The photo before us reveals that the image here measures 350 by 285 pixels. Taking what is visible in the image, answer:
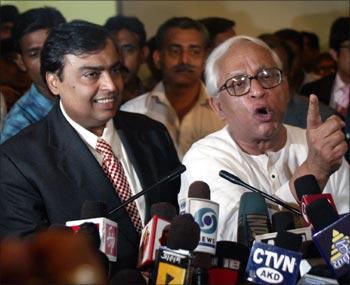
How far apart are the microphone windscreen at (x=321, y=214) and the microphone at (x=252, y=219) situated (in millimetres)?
223

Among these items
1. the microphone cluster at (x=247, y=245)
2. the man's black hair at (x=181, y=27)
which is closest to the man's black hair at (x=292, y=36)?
the man's black hair at (x=181, y=27)

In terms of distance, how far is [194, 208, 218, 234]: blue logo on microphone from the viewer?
6.39 ft

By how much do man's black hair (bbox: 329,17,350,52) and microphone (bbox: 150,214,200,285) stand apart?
3160 millimetres

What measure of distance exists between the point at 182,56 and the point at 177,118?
13.9 inches

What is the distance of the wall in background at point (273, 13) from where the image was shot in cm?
562

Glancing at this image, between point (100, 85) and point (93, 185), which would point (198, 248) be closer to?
point (93, 185)

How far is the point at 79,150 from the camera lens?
2.65m

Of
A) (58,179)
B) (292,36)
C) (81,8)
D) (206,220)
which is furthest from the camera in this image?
(292,36)

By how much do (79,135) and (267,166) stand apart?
62 cm

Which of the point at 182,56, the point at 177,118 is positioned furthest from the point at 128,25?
the point at 177,118

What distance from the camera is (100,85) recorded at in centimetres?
278

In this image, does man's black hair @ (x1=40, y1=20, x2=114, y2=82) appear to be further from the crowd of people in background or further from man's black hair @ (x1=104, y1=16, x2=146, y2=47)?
man's black hair @ (x1=104, y1=16, x2=146, y2=47)

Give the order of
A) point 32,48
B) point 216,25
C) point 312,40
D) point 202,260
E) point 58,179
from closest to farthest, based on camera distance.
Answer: point 202,260 → point 58,179 → point 32,48 → point 216,25 → point 312,40

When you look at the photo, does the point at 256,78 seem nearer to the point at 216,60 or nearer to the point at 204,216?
the point at 216,60
